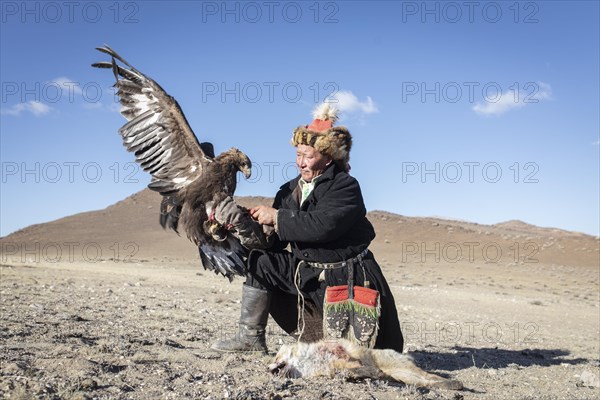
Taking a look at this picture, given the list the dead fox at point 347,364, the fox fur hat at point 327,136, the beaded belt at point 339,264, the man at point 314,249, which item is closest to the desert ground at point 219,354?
the dead fox at point 347,364

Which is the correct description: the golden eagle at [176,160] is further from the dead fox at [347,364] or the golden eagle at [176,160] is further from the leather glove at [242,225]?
the dead fox at [347,364]

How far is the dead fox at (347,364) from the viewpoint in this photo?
364cm

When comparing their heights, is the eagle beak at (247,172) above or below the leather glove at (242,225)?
above

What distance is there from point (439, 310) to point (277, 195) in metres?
7.06

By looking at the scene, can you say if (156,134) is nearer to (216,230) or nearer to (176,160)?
(176,160)

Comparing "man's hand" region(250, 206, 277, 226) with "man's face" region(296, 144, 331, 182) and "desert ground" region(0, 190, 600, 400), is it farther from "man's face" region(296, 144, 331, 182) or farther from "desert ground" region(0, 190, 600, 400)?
"desert ground" region(0, 190, 600, 400)

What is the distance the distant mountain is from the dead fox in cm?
2502

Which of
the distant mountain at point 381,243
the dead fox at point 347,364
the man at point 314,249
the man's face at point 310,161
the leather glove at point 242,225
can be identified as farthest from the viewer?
the distant mountain at point 381,243

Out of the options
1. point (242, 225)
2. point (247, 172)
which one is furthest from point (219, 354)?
point (247, 172)

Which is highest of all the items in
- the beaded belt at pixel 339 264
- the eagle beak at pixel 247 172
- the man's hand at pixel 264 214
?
the eagle beak at pixel 247 172

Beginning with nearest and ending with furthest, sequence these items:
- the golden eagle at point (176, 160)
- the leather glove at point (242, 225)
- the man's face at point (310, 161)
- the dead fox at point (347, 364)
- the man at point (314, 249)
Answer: the dead fox at point (347, 364)
the man at point (314, 249)
the leather glove at point (242, 225)
the man's face at point (310, 161)
the golden eagle at point (176, 160)

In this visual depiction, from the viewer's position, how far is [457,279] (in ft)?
70.4

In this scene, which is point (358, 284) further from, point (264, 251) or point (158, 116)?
point (158, 116)

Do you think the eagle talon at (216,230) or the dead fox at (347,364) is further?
the eagle talon at (216,230)
